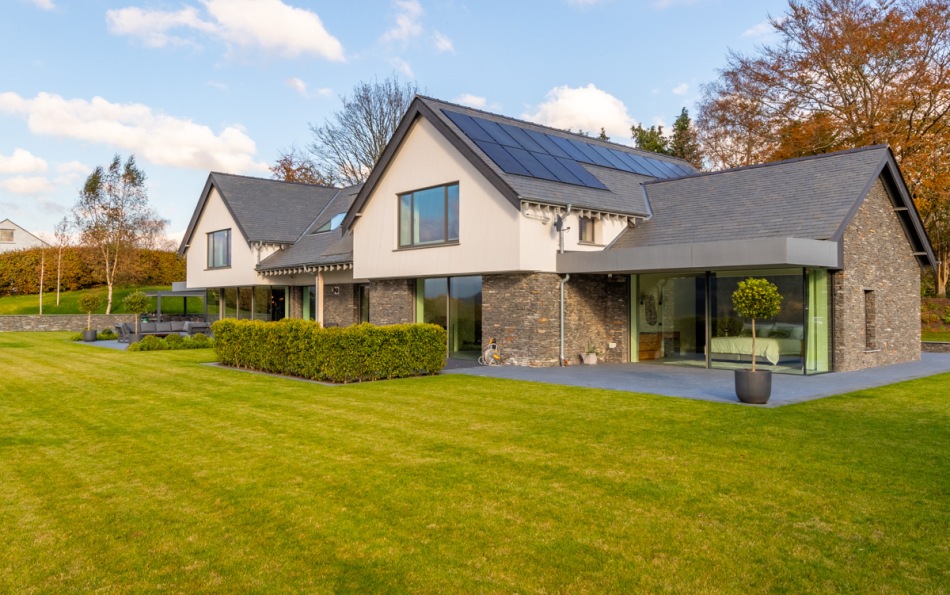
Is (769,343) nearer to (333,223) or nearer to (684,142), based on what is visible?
(333,223)

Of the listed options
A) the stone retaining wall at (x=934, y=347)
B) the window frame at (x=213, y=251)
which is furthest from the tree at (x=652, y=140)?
the window frame at (x=213, y=251)

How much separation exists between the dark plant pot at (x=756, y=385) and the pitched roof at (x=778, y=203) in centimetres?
455

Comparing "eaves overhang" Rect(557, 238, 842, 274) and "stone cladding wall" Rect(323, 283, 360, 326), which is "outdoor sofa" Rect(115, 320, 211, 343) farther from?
"eaves overhang" Rect(557, 238, 842, 274)

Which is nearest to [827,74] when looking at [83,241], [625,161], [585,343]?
[625,161]

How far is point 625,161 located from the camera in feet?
72.7

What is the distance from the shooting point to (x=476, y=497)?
561 cm

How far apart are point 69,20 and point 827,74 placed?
28267mm

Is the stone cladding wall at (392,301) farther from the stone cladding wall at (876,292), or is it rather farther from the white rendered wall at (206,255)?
the stone cladding wall at (876,292)

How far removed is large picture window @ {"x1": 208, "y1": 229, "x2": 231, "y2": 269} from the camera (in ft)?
94.9

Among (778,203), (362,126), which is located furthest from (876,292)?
(362,126)

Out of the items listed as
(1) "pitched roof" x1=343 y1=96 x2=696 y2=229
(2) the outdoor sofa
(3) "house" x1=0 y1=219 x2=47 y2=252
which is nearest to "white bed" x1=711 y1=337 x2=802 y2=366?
(1) "pitched roof" x1=343 y1=96 x2=696 y2=229

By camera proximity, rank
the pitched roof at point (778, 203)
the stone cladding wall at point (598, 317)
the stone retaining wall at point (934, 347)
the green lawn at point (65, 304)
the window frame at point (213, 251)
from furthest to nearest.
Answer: the green lawn at point (65, 304) < the window frame at point (213, 251) < the stone retaining wall at point (934, 347) < the stone cladding wall at point (598, 317) < the pitched roof at point (778, 203)

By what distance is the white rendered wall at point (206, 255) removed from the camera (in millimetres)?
27406

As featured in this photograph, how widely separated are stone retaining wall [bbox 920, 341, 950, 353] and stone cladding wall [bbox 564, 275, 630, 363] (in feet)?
38.2
